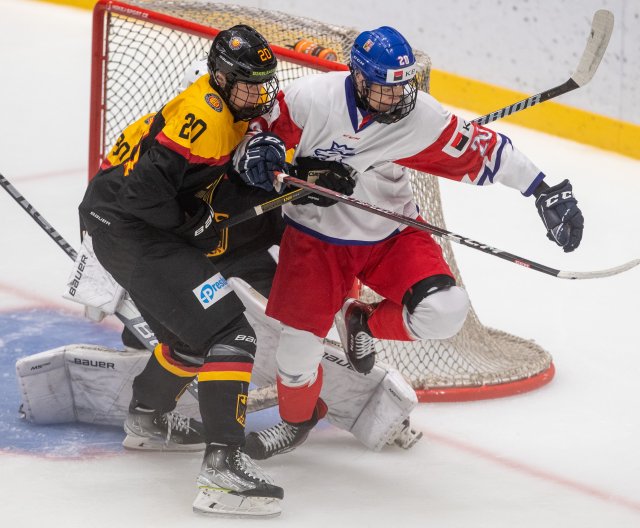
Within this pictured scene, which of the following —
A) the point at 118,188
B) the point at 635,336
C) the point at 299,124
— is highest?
the point at 299,124

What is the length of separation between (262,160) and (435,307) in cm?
57

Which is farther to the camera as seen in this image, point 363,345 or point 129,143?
point 363,345

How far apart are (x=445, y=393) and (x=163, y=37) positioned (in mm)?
1667

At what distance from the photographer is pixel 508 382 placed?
3.71 m

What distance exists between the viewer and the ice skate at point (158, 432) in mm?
3244

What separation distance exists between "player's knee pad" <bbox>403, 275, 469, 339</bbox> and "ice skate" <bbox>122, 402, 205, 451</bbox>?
65 centimetres

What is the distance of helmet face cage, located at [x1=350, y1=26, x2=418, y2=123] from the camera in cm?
285

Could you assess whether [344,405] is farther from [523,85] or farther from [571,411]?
[523,85]

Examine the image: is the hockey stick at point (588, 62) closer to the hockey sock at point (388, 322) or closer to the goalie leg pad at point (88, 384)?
the hockey sock at point (388, 322)

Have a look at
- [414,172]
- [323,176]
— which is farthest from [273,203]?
[414,172]

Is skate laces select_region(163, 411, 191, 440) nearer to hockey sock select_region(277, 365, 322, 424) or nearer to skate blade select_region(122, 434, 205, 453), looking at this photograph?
skate blade select_region(122, 434, 205, 453)

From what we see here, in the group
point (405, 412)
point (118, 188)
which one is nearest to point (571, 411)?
point (405, 412)

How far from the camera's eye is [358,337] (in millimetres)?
3256

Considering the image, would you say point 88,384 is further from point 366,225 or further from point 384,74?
point 384,74
